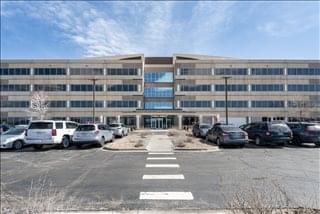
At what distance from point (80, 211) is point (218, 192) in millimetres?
3566

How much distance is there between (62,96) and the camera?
2894 inches

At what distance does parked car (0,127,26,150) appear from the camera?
68.3 feet

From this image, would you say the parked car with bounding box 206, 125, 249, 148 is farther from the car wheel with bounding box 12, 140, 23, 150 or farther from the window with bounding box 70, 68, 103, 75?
the window with bounding box 70, 68, 103, 75

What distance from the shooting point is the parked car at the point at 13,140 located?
68.3ft

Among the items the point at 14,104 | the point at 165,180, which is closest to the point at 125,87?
the point at 14,104

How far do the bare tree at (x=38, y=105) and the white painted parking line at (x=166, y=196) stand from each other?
207 feet

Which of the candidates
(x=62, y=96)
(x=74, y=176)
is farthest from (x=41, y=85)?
(x=74, y=176)

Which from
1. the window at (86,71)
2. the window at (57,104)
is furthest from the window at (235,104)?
the window at (57,104)

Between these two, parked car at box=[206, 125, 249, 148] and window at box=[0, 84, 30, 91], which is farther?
window at box=[0, 84, 30, 91]

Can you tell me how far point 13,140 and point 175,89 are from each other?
55.3 m

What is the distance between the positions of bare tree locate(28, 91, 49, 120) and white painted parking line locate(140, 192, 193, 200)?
6315 cm

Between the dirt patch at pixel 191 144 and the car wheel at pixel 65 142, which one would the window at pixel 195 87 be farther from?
the car wheel at pixel 65 142

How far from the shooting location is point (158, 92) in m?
76.8

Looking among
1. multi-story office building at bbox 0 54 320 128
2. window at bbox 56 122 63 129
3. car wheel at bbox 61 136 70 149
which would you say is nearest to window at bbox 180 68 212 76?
multi-story office building at bbox 0 54 320 128
